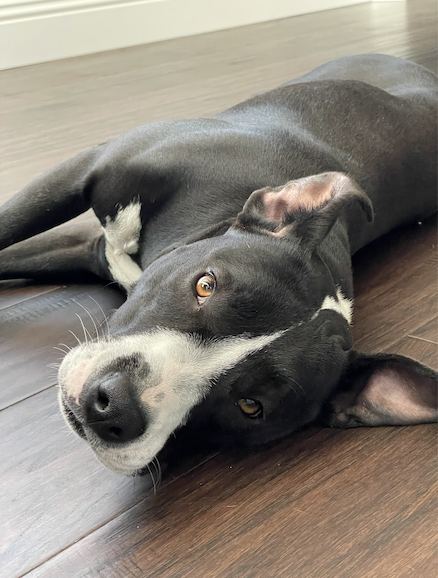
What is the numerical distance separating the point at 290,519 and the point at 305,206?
81cm

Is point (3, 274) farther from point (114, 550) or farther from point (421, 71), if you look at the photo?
point (421, 71)

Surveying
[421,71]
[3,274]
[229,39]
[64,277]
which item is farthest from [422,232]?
[229,39]

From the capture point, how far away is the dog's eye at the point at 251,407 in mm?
1484

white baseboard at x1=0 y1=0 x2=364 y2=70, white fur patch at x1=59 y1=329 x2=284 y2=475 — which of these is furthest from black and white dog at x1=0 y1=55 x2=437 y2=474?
white baseboard at x1=0 y1=0 x2=364 y2=70

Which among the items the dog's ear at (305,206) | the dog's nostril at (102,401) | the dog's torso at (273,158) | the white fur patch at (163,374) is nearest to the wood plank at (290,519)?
the white fur patch at (163,374)

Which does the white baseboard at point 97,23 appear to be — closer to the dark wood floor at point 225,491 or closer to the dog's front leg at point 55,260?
the dog's front leg at point 55,260

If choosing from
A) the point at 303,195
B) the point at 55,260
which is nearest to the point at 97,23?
the point at 55,260

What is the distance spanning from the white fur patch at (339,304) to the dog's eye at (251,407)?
27cm

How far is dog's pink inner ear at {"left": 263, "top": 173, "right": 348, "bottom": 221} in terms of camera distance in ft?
5.66

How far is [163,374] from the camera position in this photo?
139 cm

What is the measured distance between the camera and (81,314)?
2180 millimetres

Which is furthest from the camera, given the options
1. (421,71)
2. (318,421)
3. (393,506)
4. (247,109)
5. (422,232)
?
(421,71)

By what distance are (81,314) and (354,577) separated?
1.24 metres

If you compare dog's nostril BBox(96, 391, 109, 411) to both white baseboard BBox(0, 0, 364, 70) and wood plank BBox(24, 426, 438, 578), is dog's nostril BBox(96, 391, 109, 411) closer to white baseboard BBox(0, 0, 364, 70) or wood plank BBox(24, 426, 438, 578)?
wood plank BBox(24, 426, 438, 578)
